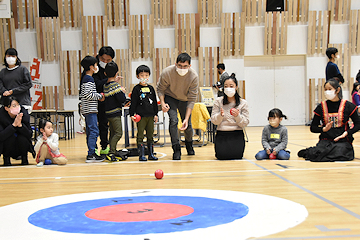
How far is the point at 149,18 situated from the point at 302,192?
9663 millimetres

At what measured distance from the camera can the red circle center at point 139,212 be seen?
1.77 metres

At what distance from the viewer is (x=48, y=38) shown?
10977 millimetres

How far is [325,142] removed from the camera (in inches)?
152

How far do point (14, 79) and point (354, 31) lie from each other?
1035 centimetres

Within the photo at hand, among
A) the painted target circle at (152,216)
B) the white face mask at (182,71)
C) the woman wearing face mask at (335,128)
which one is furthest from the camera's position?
the white face mask at (182,71)

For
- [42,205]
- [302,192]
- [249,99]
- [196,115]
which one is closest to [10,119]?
[42,205]

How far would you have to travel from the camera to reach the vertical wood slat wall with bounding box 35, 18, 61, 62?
10.9m

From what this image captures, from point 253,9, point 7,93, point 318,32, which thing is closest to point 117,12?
point 253,9

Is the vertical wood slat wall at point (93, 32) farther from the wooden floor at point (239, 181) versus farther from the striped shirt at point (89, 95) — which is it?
the wooden floor at point (239, 181)

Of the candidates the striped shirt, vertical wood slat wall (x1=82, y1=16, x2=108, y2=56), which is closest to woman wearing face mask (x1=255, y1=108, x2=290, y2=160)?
the striped shirt

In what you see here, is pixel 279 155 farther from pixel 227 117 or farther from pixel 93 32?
pixel 93 32

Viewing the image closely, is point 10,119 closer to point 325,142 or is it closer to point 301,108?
point 325,142

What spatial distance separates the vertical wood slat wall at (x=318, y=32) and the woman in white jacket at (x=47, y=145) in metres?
9.30

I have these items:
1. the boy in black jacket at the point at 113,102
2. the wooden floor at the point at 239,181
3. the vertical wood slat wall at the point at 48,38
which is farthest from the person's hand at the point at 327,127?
the vertical wood slat wall at the point at 48,38
